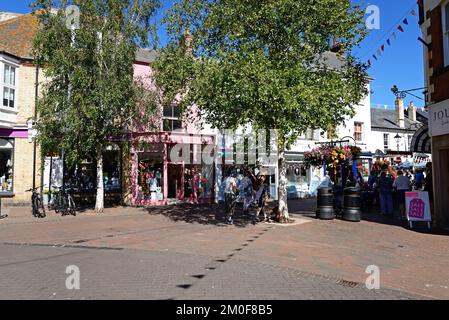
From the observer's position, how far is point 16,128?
19.9m

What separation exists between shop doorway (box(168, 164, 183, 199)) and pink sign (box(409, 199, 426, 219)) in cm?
1266

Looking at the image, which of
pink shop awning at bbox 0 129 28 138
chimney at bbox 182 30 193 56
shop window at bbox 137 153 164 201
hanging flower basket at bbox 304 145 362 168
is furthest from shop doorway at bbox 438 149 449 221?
pink shop awning at bbox 0 129 28 138

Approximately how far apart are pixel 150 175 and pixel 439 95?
48.5 ft

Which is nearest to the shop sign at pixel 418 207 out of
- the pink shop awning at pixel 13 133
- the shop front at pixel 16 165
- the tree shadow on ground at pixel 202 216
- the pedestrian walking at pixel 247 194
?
the tree shadow on ground at pixel 202 216

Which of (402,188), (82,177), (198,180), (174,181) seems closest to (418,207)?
(402,188)

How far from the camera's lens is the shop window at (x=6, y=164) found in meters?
20.0

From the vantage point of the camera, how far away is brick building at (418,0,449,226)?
11.6m

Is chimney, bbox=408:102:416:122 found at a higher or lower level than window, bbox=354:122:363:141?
higher

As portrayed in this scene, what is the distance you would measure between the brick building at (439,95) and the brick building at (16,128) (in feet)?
58.0

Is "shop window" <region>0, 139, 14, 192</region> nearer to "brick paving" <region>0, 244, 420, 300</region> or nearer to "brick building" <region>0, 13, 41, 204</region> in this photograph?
"brick building" <region>0, 13, 41, 204</region>

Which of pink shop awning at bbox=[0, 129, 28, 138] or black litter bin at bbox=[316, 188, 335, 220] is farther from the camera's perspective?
pink shop awning at bbox=[0, 129, 28, 138]

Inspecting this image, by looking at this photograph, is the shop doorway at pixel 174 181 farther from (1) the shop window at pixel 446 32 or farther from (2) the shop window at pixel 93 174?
(1) the shop window at pixel 446 32

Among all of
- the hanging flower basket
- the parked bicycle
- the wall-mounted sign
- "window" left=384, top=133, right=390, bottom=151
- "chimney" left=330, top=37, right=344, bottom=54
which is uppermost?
"chimney" left=330, top=37, right=344, bottom=54
